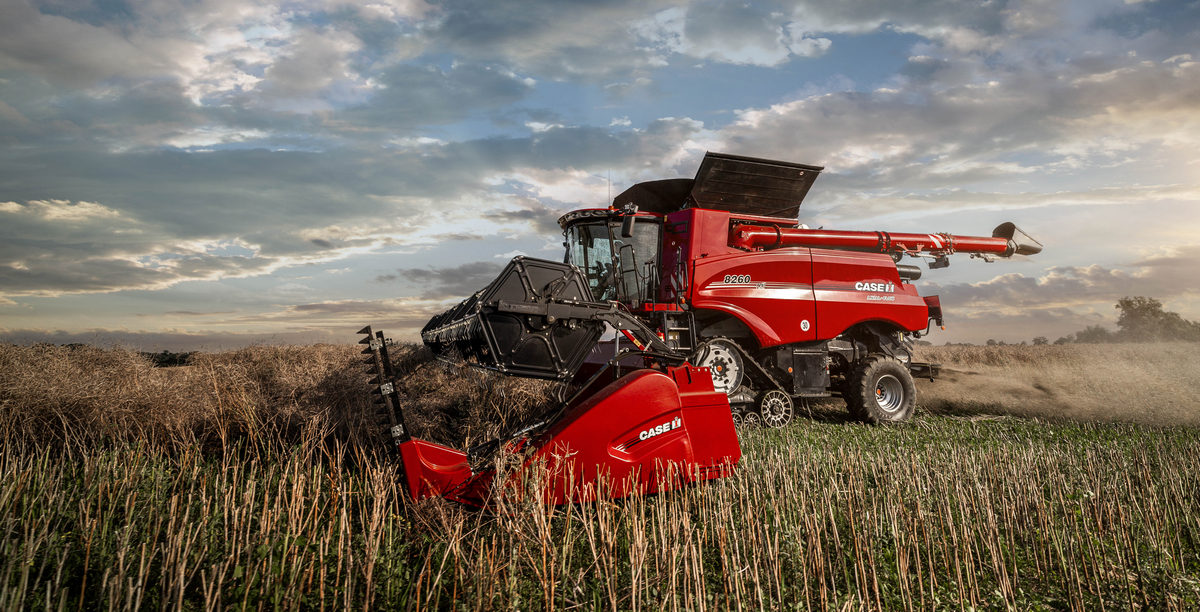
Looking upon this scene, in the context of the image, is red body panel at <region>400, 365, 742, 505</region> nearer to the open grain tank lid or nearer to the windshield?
the windshield

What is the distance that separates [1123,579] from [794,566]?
1559mm

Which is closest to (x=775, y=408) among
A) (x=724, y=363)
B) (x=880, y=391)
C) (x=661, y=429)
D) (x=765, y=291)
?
(x=724, y=363)

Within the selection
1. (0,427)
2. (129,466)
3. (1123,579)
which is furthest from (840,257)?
(0,427)

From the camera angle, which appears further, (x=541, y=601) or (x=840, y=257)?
(x=840, y=257)

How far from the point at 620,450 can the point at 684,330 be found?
4.03 meters

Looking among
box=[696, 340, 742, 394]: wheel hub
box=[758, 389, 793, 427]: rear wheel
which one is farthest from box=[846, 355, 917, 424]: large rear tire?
box=[696, 340, 742, 394]: wheel hub

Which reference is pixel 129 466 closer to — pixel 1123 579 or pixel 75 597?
pixel 75 597

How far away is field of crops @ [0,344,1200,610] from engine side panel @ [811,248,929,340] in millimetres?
2367

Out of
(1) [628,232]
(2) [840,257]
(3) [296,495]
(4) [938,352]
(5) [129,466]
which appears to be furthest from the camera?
(4) [938,352]

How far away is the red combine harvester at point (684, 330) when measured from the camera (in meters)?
4.21

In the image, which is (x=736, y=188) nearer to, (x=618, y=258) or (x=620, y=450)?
(x=618, y=258)

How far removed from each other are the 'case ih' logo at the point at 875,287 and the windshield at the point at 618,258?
3292 millimetres

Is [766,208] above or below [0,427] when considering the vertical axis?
above

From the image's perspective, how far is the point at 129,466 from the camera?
473 centimetres
